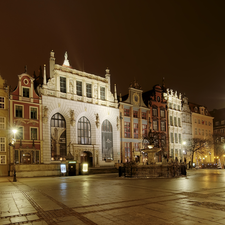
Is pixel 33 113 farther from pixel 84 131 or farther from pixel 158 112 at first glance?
pixel 158 112

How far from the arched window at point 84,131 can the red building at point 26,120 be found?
799 centimetres

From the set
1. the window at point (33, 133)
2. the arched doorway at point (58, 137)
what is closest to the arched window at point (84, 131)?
the arched doorway at point (58, 137)

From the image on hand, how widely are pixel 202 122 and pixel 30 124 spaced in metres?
49.8

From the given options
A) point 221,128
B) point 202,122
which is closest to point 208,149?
point 202,122

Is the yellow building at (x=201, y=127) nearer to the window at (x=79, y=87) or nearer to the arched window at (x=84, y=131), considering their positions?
the arched window at (x=84, y=131)

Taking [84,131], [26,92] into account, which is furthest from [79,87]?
[26,92]

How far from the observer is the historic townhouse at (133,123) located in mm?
53312

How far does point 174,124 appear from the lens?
2539 inches

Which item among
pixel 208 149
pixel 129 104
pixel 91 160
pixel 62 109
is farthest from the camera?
pixel 208 149

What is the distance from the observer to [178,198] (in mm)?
11961

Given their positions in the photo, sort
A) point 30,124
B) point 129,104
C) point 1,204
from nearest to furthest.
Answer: point 1,204 → point 30,124 → point 129,104

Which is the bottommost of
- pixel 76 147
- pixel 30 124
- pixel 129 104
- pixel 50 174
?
pixel 50 174

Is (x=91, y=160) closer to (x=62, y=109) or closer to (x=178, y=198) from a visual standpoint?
(x=62, y=109)

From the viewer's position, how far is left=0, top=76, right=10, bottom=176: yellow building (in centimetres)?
3634
